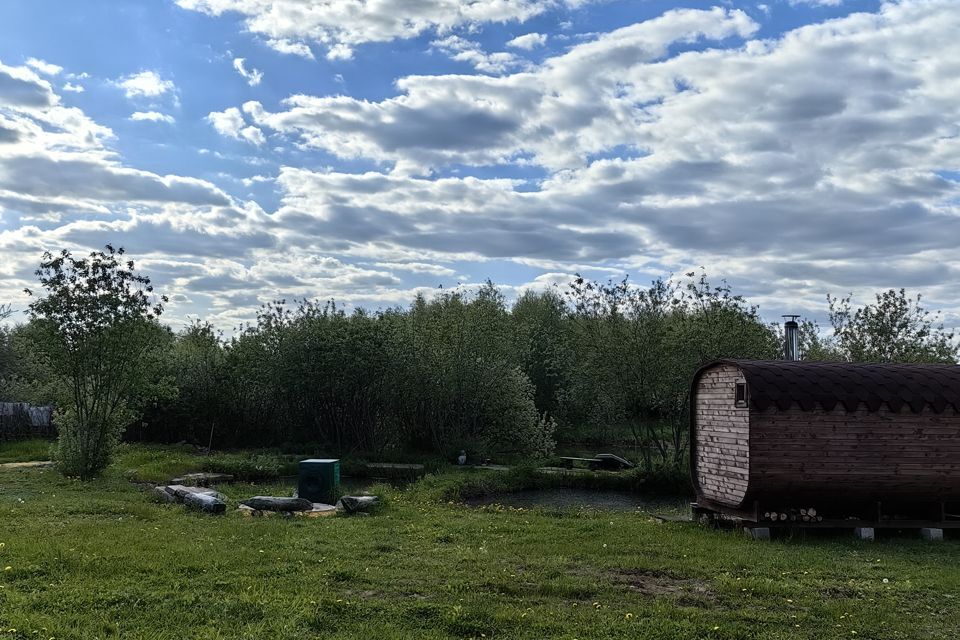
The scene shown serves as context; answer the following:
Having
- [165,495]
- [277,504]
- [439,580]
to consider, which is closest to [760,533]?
[439,580]

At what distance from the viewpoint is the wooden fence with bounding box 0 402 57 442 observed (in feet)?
77.6

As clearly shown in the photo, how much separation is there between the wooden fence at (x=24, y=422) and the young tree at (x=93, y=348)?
7795 mm

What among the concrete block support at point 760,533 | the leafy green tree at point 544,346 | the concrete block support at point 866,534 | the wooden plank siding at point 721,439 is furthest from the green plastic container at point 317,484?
the leafy green tree at point 544,346

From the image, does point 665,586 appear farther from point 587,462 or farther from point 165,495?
point 587,462

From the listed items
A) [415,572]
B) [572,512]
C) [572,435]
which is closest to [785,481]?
[572,512]

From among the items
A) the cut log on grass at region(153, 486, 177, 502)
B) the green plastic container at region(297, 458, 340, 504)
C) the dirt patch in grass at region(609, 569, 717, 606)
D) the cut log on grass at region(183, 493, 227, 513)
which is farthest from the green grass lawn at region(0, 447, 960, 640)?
the green plastic container at region(297, 458, 340, 504)

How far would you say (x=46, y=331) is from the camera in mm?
16297

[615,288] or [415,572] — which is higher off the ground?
[615,288]

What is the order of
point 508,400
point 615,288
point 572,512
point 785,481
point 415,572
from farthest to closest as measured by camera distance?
point 508,400, point 615,288, point 572,512, point 785,481, point 415,572

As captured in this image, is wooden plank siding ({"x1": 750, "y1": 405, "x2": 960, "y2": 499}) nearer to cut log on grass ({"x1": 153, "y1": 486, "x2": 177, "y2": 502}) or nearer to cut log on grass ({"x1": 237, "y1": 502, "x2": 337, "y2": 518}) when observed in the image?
cut log on grass ({"x1": 237, "y1": 502, "x2": 337, "y2": 518})

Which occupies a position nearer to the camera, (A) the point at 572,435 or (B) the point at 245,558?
(B) the point at 245,558

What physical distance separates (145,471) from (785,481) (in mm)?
14773

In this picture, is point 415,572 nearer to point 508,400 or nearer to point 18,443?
point 508,400

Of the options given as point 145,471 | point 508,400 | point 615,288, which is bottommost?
point 145,471
